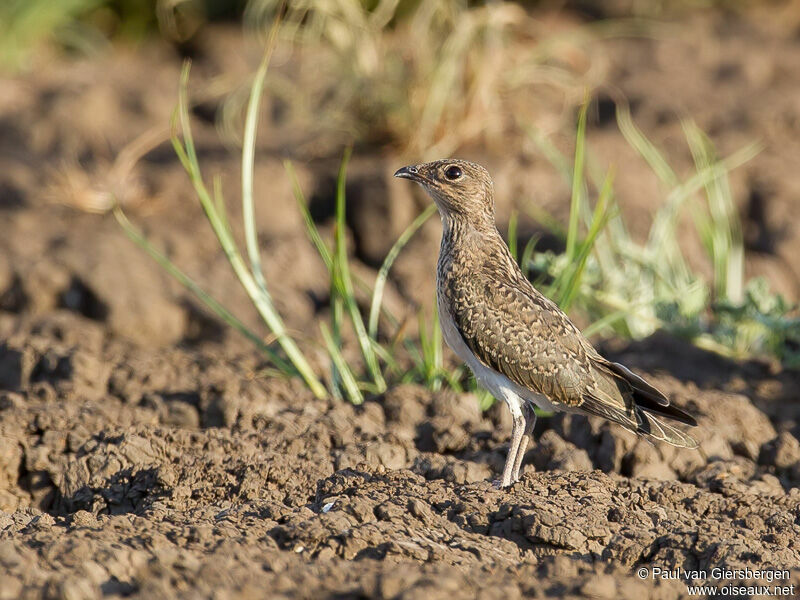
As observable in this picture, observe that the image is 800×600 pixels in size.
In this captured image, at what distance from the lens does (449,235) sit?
16.6 ft

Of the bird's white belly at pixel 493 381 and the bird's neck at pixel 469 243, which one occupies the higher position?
the bird's neck at pixel 469 243

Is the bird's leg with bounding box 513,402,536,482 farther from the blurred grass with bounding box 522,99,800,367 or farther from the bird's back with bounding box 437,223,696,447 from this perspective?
the blurred grass with bounding box 522,99,800,367

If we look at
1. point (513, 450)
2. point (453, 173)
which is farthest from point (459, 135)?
point (513, 450)

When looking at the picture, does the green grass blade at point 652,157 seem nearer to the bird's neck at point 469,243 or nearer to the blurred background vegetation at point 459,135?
the blurred background vegetation at point 459,135

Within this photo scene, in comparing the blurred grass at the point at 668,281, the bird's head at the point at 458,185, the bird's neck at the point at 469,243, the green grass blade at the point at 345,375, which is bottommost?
the green grass blade at the point at 345,375

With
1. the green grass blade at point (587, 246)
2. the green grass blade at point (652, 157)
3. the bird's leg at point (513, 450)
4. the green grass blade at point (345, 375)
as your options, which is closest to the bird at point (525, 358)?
the bird's leg at point (513, 450)

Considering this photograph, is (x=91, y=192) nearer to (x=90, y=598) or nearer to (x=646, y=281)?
(x=646, y=281)

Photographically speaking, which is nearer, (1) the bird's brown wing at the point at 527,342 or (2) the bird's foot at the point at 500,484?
(2) the bird's foot at the point at 500,484

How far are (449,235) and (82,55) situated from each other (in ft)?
22.7

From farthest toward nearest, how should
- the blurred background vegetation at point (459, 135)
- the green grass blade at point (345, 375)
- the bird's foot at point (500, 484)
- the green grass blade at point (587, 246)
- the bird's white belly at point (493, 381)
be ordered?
the blurred background vegetation at point (459, 135)
the green grass blade at point (345, 375)
the green grass blade at point (587, 246)
the bird's white belly at point (493, 381)
the bird's foot at point (500, 484)

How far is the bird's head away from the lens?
5.05 metres

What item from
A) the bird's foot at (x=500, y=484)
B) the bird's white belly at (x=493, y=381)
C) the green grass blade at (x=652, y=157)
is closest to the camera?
the bird's foot at (x=500, y=484)

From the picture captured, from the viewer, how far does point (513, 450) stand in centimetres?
459

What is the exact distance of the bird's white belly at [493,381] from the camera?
15.5 ft
